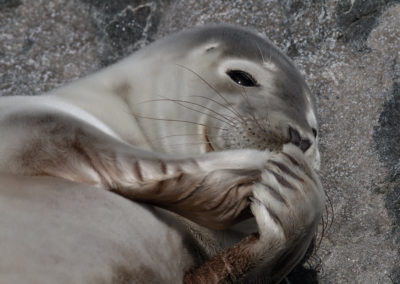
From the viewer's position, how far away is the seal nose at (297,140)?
2887mm

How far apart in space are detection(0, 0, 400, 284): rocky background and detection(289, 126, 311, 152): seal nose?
70 cm

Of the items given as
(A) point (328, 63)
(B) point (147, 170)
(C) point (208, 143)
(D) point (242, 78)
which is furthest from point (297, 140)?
(A) point (328, 63)

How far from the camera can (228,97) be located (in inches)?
124

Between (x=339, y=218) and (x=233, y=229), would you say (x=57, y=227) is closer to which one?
(x=233, y=229)

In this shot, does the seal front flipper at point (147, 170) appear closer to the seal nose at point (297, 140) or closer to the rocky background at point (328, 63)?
the seal nose at point (297, 140)

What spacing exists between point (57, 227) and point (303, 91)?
154 centimetres

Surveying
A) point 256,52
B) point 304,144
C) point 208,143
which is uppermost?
point 256,52

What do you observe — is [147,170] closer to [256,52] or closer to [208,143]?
[208,143]

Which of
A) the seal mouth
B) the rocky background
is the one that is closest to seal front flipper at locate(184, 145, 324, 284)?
the seal mouth

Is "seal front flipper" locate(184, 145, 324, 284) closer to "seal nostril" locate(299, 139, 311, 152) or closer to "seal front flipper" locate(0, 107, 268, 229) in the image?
"seal front flipper" locate(0, 107, 268, 229)

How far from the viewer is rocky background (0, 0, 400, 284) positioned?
3578 millimetres

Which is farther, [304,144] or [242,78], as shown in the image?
[242,78]

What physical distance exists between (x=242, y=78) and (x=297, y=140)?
491mm

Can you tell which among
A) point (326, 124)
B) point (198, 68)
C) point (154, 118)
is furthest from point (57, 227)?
point (326, 124)
